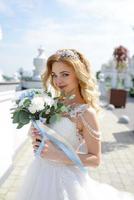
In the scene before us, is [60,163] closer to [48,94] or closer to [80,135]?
[80,135]

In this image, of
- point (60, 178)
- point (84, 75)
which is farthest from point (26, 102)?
point (60, 178)

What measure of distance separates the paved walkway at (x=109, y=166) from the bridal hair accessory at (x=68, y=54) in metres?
1.06

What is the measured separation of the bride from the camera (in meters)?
2.53

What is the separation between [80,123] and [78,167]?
0.37 metres

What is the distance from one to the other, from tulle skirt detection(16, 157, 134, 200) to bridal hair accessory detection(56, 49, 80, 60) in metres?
0.80

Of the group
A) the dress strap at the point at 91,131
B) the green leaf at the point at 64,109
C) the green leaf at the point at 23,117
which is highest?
the green leaf at the point at 64,109

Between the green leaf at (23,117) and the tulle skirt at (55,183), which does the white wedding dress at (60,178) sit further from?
the green leaf at (23,117)

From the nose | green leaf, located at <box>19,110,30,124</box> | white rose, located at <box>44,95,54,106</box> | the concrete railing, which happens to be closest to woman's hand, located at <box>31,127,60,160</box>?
green leaf, located at <box>19,110,30,124</box>

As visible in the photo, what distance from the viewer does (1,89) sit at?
5.40m

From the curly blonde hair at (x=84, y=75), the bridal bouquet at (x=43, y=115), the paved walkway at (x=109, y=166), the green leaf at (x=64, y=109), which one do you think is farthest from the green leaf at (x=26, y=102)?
the paved walkway at (x=109, y=166)

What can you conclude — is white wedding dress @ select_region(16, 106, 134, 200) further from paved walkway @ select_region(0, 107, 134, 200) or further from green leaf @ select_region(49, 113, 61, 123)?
paved walkway @ select_region(0, 107, 134, 200)

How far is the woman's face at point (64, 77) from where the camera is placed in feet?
8.63

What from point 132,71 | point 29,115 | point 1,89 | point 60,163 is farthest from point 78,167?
point 132,71

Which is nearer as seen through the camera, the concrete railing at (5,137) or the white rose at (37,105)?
the white rose at (37,105)
